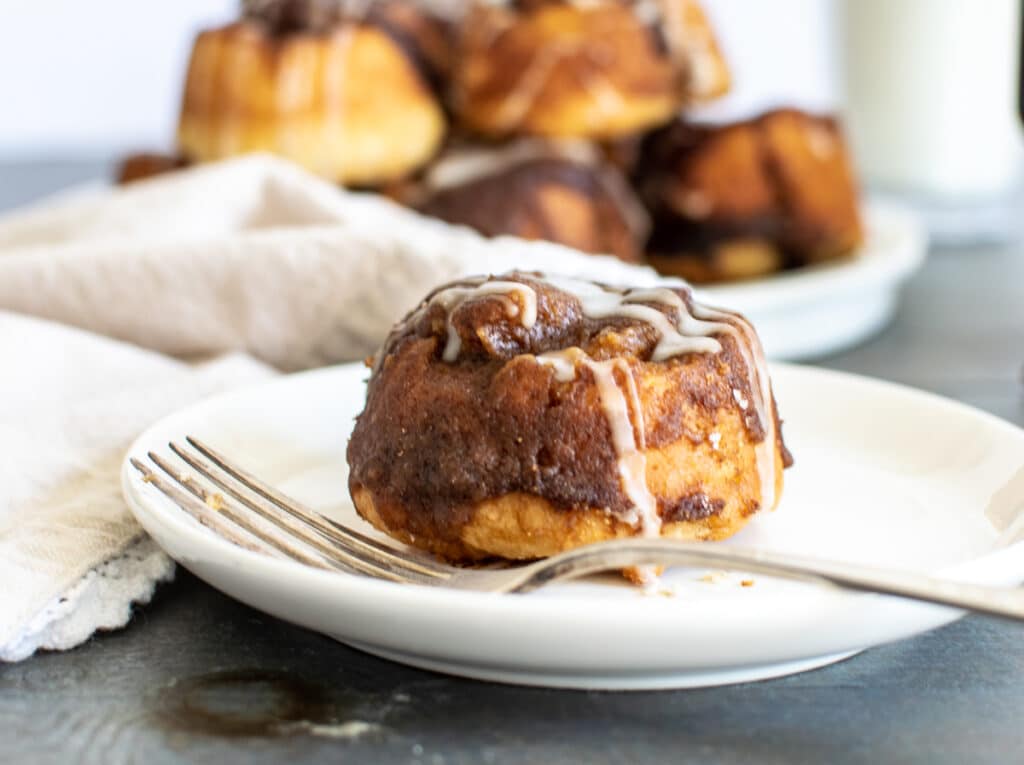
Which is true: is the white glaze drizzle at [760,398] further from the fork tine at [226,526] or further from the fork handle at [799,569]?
the fork tine at [226,526]

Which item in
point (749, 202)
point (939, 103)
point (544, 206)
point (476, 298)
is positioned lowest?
point (939, 103)

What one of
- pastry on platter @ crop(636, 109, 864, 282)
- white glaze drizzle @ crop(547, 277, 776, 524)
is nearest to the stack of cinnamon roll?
pastry on platter @ crop(636, 109, 864, 282)

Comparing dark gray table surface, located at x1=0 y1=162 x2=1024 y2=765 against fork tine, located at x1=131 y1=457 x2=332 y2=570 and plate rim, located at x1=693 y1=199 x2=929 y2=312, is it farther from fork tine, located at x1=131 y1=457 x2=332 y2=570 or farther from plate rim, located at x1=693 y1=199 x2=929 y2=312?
plate rim, located at x1=693 y1=199 x2=929 y2=312

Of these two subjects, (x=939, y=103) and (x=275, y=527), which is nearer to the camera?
(x=275, y=527)

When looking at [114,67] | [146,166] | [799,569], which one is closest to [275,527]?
[799,569]

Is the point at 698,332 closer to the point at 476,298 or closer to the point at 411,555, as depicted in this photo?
the point at 476,298

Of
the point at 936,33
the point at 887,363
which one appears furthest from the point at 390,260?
the point at 936,33

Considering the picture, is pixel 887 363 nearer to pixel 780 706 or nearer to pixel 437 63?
pixel 437 63
